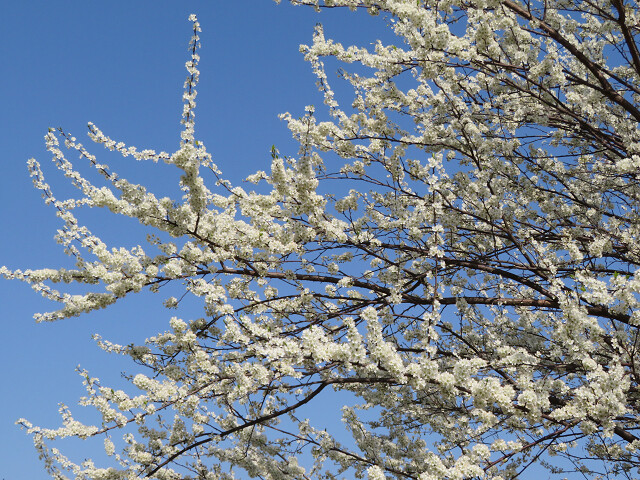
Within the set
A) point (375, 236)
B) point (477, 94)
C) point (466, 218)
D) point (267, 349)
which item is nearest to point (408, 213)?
point (375, 236)

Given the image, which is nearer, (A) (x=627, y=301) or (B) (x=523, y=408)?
(B) (x=523, y=408)

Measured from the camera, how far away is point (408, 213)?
7.00m

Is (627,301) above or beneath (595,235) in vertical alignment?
beneath

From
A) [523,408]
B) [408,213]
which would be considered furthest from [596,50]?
[523,408]

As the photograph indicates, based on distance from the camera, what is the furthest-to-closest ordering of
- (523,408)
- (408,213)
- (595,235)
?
(595,235) < (408,213) < (523,408)

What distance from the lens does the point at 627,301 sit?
5.73 metres

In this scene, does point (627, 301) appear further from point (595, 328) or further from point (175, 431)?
point (175, 431)

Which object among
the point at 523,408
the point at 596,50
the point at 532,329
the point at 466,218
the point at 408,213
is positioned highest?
the point at 596,50

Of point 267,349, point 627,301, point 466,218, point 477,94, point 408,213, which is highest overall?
point 477,94

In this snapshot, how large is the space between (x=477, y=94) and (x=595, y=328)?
141 inches

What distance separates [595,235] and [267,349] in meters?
4.70

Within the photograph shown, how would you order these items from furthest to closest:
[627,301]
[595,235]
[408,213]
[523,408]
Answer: [595,235] < [408,213] < [627,301] < [523,408]

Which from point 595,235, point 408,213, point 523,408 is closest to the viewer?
point 523,408

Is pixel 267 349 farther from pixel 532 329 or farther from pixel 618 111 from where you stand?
pixel 618 111
